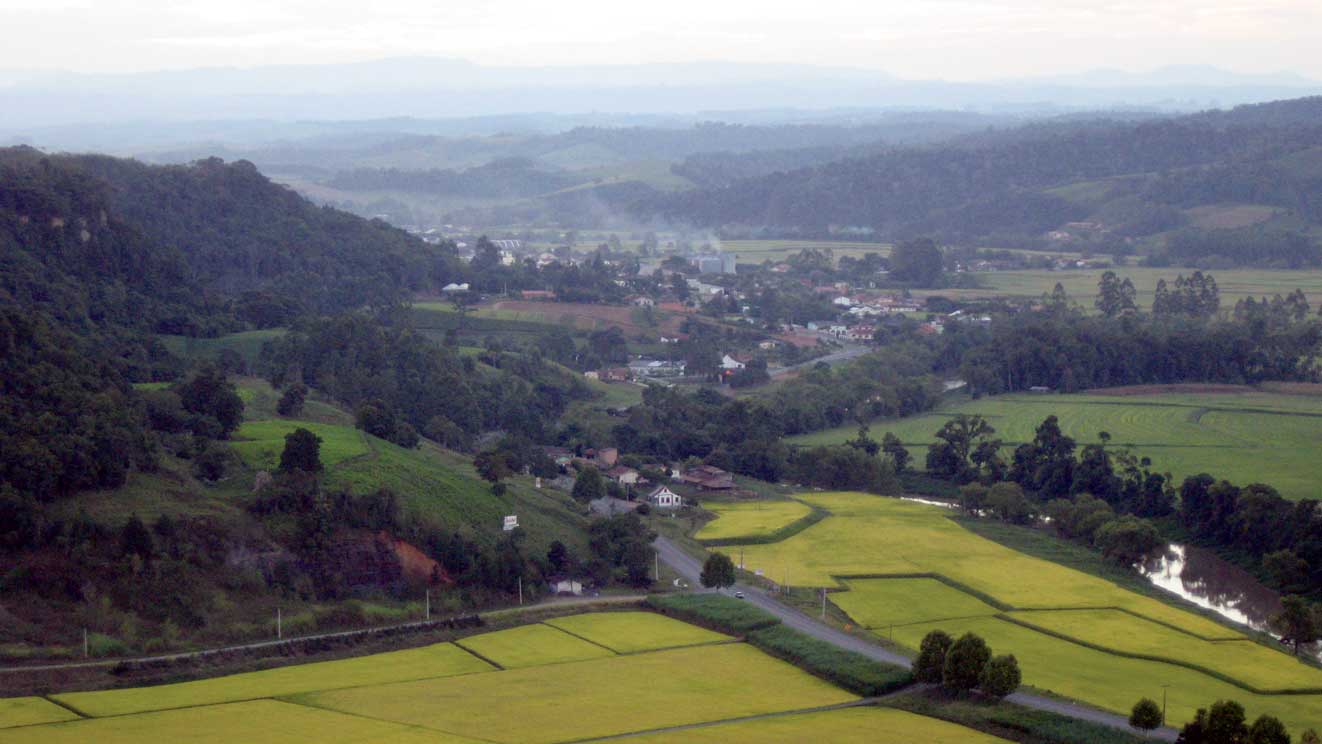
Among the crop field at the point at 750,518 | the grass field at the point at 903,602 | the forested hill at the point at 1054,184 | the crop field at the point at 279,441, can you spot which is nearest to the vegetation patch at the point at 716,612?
the grass field at the point at 903,602

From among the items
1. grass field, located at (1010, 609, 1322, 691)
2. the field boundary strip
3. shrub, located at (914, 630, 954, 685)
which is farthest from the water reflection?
shrub, located at (914, 630, 954, 685)

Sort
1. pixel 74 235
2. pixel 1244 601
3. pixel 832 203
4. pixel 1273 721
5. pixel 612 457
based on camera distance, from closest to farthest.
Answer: pixel 1273 721
pixel 1244 601
pixel 612 457
pixel 74 235
pixel 832 203

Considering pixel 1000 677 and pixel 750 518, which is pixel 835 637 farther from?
pixel 750 518

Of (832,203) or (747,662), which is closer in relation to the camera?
(747,662)

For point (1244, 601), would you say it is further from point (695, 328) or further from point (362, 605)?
point (695, 328)

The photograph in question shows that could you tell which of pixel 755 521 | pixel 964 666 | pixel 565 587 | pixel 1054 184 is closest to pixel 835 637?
pixel 964 666

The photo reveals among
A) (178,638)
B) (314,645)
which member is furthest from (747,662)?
(178,638)
